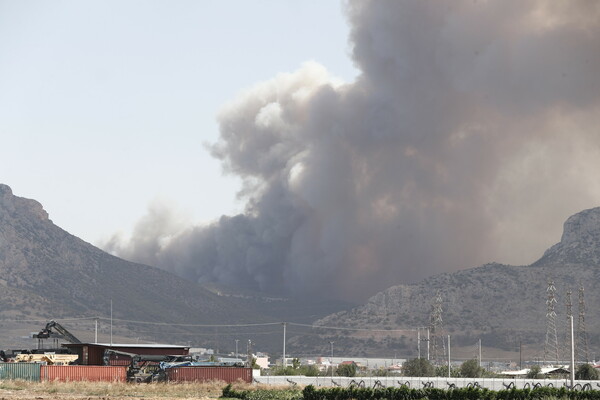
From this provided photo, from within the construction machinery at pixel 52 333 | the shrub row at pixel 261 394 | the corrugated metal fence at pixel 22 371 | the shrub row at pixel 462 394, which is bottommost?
the shrub row at pixel 261 394

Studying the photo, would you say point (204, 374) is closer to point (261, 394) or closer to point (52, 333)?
point (261, 394)

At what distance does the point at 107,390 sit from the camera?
90125mm

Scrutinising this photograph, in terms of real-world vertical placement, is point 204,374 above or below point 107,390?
above

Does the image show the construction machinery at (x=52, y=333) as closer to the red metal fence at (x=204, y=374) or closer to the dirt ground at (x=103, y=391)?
the red metal fence at (x=204, y=374)

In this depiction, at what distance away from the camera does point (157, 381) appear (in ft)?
355

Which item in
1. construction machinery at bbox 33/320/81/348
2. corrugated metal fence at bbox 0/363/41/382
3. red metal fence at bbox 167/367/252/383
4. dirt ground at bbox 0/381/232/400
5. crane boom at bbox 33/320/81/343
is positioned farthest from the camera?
construction machinery at bbox 33/320/81/348

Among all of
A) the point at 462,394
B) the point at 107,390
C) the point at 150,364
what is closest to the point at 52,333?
the point at 150,364

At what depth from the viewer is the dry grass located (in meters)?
82.9

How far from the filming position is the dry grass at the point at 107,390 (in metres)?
82.9

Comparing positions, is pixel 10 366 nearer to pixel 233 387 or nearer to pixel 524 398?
pixel 233 387

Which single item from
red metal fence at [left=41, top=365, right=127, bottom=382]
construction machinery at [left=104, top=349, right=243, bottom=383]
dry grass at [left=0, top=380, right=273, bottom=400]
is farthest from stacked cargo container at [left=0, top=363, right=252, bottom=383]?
dry grass at [left=0, top=380, right=273, bottom=400]

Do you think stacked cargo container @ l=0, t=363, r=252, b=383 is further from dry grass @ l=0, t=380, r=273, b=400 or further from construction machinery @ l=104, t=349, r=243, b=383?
dry grass @ l=0, t=380, r=273, b=400

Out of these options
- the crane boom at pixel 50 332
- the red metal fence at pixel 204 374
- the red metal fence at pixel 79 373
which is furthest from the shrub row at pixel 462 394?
the crane boom at pixel 50 332

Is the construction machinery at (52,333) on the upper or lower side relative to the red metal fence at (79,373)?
upper
